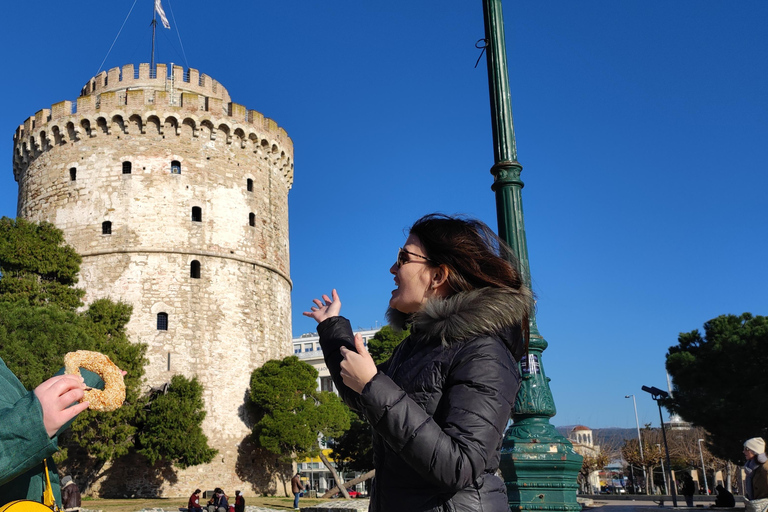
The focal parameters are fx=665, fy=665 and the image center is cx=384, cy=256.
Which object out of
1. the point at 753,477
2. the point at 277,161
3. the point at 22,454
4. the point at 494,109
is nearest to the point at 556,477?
the point at 753,477

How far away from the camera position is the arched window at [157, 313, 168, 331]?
22672mm

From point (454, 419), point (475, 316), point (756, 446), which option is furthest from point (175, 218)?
point (454, 419)

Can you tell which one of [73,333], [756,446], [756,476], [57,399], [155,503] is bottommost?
[155,503]

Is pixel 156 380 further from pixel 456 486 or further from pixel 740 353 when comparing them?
pixel 456 486

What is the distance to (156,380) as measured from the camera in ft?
71.8

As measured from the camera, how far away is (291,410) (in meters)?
22.5

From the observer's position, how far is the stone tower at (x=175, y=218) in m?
22.7

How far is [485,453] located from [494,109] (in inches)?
174

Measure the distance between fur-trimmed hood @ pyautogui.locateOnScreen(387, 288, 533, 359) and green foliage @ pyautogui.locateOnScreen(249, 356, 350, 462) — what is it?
20705 millimetres

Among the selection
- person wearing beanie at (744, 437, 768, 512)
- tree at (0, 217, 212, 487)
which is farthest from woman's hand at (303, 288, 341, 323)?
tree at (0, 217, 212, 487)

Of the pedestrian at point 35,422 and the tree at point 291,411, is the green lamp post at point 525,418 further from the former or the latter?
the tree at point 291,411

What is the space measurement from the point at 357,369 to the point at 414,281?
1.70 ft

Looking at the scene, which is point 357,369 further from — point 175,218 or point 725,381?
point 725,381

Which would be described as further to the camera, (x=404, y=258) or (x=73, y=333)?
(x=73, y=333)
